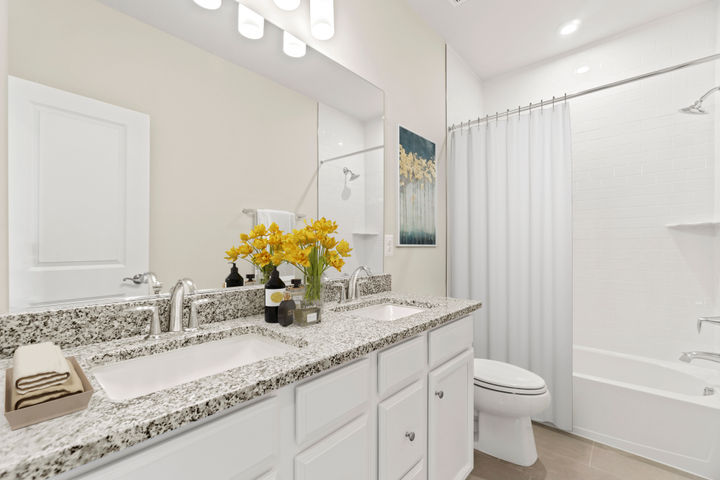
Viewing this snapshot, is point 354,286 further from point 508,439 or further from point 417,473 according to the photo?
point 508,439

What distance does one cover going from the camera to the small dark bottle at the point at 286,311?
1118 millimetres

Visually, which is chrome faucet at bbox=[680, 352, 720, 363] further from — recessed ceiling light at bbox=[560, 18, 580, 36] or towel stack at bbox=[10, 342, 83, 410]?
towel stack at bbox=[10, 342, 83, 410]

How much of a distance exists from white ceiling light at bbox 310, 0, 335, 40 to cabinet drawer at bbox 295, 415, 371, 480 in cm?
159

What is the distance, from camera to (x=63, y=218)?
0.87 metres

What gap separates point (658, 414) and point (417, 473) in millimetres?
1512

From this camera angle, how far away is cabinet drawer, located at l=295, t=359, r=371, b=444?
2.63 feet

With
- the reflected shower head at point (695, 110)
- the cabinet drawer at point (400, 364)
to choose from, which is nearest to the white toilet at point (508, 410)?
the cabinet drawer at point (400, 364)

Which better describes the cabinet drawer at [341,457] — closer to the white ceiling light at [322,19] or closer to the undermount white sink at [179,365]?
the undermount white sink at [179,365]

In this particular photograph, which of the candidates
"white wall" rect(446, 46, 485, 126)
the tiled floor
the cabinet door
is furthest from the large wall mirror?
the tiled floor

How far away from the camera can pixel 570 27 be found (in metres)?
2.31

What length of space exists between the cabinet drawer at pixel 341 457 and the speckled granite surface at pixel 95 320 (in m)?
0.55

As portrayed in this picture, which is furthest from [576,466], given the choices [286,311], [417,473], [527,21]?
[527,21]

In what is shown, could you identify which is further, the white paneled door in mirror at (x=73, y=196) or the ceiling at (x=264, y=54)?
the ceiling at (x=264, y=54)

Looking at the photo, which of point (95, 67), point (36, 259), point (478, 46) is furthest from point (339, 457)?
point (478, 46)
